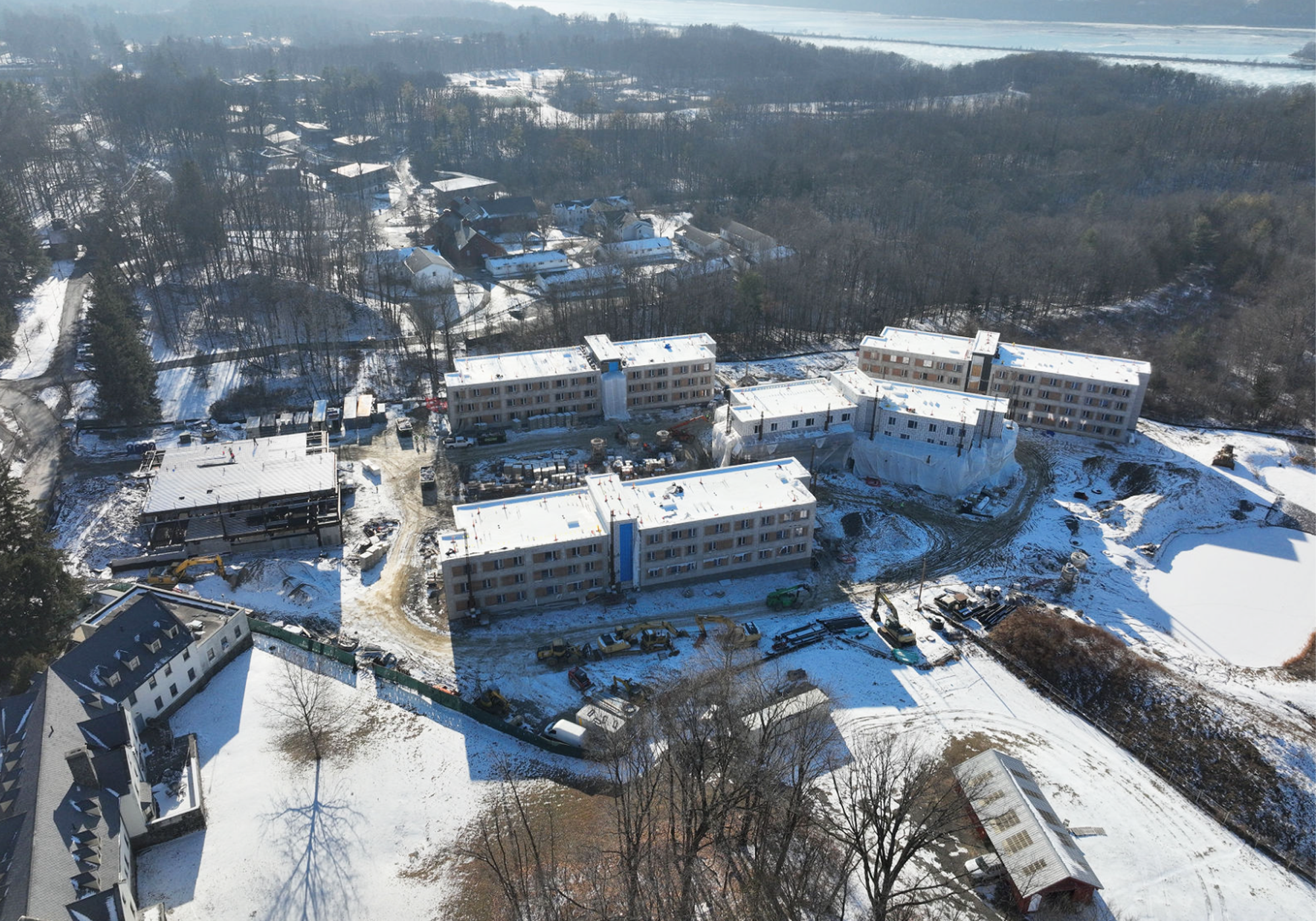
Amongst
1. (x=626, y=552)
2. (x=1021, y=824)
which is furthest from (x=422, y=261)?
(x=1021, y=824)

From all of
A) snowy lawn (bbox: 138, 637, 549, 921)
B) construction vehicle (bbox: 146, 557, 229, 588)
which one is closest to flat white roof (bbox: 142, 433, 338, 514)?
construction vehicle (bbox: 146, 557, 229, 588)

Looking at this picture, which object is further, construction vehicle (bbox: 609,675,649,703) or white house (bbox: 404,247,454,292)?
white house (bbox: 404,247,454,292)

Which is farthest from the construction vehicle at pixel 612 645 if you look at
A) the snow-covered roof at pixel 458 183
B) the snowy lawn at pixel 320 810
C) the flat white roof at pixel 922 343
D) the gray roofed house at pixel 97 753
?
the snow-covered roof at pixel 458 183

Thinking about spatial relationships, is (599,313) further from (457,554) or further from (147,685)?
(147,685)

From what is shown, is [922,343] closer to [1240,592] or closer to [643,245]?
[1240,592]

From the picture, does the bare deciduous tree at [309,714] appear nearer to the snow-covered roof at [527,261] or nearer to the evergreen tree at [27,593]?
the evergreen tree at [27,593]

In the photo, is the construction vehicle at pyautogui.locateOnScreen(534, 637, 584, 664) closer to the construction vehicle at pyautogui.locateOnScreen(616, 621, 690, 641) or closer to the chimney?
the construction vehicle at pyautogui.locateOnScreen(616, 621, 690, 641)
